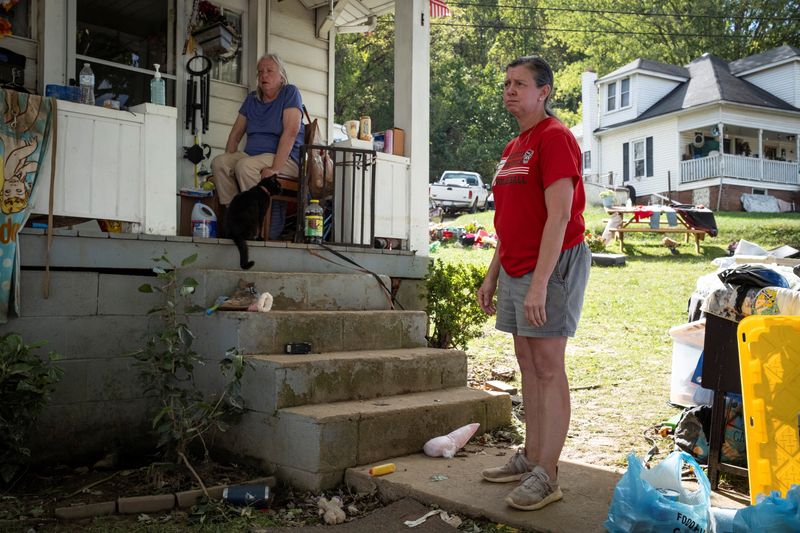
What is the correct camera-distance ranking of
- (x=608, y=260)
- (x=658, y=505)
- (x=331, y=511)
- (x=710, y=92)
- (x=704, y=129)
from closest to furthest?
(x=658, y=505)
(x=331, y=511)
(x=608, y=260)
(x=710, y=92)
(x=704, y=129)

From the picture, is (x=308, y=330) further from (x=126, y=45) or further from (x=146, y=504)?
(x=126, y=45)

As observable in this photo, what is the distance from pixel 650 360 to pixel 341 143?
3.77m

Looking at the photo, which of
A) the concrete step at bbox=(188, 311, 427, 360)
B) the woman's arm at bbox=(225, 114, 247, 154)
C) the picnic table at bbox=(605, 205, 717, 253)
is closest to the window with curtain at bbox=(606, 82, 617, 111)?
the picnic table at bbox=(605, 205, 717, 253)

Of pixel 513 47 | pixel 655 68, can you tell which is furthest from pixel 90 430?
pixel 513 47

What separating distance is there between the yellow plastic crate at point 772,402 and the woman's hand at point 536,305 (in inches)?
40.4

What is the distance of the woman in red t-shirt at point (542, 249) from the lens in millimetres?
3154

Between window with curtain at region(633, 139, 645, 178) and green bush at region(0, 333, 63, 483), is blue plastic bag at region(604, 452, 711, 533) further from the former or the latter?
window with curtain at region(633, 139, 645, 178)

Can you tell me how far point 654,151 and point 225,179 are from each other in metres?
26.0

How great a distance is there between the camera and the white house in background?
2622cm

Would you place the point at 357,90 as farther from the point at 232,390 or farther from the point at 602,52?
the point at 232,390

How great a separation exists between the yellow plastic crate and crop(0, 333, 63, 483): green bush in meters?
3.40

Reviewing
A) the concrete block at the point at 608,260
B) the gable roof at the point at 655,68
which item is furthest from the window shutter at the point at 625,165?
the concrete block at the point at 608,260

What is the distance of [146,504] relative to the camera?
11.7 feet

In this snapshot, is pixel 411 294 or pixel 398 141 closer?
pixel 411 294
